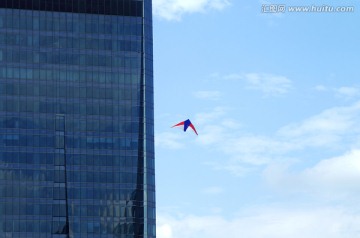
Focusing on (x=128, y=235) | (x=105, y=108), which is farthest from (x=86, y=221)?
(x=105, y=108)

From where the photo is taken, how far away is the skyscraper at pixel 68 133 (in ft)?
631

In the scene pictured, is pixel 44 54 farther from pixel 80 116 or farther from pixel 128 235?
pixel 128 235

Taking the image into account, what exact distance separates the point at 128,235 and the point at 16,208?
64.6ft

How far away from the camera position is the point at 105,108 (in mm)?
198250

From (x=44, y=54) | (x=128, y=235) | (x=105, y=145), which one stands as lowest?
(x=128, y=235)

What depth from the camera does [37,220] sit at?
19112 centimetres

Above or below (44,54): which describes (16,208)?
below

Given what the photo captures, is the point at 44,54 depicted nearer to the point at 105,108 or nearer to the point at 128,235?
the point at 105,108

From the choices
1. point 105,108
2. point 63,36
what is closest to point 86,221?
point 105,108

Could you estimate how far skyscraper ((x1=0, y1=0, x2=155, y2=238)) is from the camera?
19238cm

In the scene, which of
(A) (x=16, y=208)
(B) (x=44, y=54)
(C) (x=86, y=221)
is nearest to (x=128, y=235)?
(C) (x=86, y=221)

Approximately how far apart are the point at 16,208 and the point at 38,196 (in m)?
4.28

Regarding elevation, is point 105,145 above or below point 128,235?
above

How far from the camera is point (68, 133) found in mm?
195750
